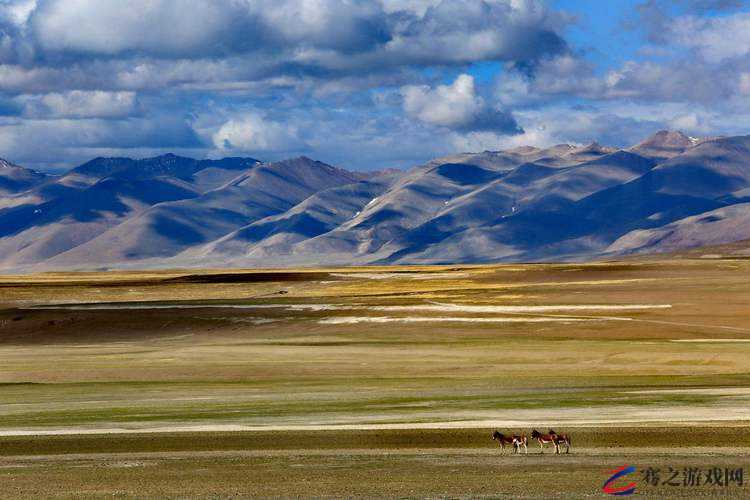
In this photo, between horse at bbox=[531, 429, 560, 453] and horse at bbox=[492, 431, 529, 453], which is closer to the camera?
horse at bbox=[531, 429, 560, 453]

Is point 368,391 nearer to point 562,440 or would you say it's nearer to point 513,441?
point 513,441

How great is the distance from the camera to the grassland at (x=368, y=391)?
3102cm

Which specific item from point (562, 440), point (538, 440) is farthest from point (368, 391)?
point (562, 440)

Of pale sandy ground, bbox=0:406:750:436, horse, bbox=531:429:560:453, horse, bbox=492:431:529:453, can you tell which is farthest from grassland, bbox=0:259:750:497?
horse, bbox=531:429:560:453

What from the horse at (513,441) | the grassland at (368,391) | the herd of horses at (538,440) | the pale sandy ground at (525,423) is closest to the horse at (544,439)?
the herd of horses at (538,440)

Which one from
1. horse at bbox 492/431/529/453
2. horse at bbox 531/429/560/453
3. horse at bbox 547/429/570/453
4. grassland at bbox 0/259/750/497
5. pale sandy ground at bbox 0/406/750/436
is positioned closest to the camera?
grassland at bbox 0/259/750/497

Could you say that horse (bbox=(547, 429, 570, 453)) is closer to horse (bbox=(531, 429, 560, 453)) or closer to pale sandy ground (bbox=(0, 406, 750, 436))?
horse (bbox=(531, 429, 560, 453))

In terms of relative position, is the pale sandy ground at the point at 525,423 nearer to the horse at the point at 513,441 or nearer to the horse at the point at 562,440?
the horse at the point at 513,441

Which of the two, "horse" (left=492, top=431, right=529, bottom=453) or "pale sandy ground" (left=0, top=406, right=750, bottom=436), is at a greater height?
"horse" (left=492, top=431, right=529, bottom=453)

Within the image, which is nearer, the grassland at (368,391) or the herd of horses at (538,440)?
the grassland at (368,391)

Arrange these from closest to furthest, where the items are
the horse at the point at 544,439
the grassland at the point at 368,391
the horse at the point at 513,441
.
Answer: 1. the grassland at the point at 368,391
2. the horse at the point at 544,439
3. the horse at the point at 513,441

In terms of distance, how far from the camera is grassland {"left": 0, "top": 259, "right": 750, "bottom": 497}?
31.0m

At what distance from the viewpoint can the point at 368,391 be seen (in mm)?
51812

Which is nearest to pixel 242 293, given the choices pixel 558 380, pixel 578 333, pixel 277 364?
pixel 578 333
